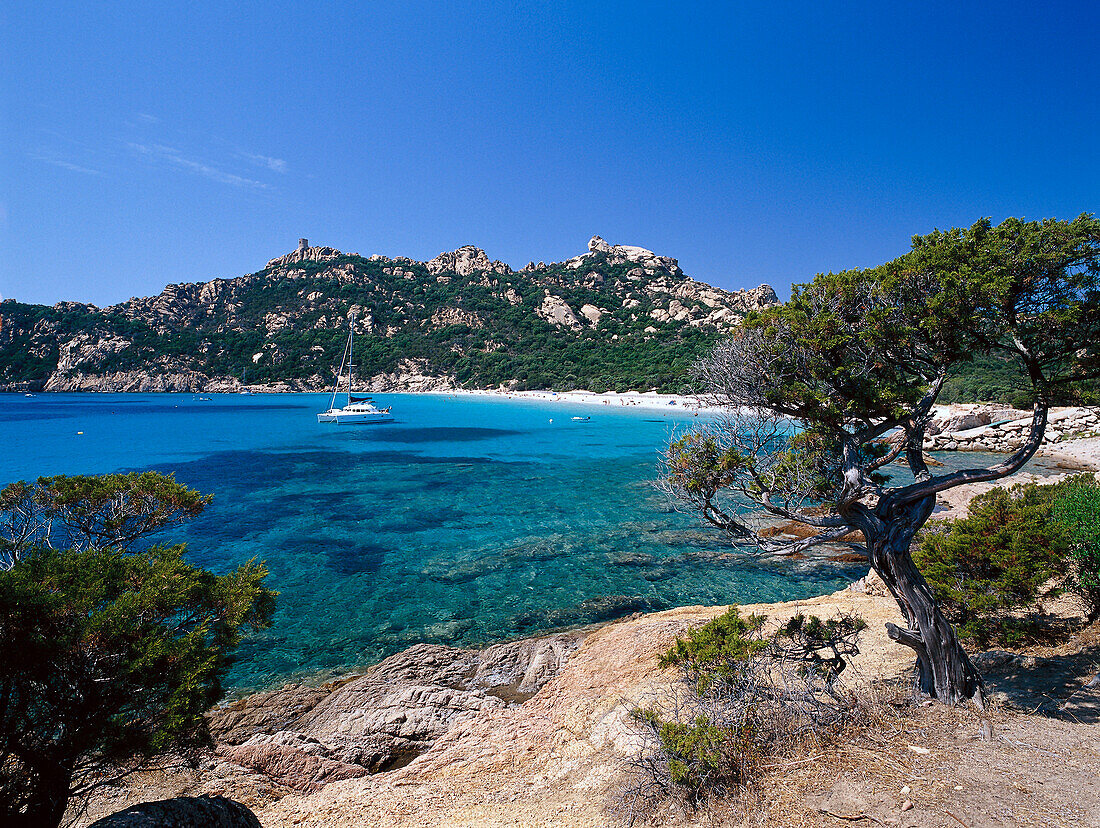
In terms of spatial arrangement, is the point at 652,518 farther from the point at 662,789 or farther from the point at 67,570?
the point at 67,570

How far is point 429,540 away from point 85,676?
44.2 ft

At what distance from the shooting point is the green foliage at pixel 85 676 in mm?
3170

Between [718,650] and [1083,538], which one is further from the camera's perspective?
[1083,538]

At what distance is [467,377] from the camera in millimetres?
107875

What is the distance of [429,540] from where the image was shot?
16.6 metres

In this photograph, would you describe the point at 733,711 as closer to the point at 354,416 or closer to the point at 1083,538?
the point at 1083,538

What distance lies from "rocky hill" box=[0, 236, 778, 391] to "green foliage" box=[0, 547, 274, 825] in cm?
8772

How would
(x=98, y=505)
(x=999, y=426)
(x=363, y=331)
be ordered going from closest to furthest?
(x=98, y=505) < (x=999, y=426) < (x=363, y=331)

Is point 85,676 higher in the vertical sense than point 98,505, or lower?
lower

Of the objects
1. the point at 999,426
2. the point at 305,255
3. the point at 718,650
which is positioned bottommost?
the point at 718,650

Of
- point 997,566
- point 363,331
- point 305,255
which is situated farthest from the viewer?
point 305,255

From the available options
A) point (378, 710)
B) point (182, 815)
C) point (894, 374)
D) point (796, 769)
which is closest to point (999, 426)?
point (894, 374)

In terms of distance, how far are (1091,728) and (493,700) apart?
22.4 ft

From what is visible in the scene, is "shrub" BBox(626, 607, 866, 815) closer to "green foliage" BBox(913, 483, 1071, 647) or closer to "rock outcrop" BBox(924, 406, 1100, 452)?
"green foliage" BBox(913, 483, 1071, 647)
